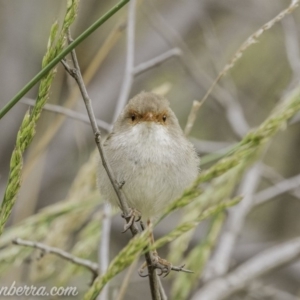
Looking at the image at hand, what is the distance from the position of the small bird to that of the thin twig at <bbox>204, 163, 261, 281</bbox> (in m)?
0.75

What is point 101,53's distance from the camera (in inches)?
110

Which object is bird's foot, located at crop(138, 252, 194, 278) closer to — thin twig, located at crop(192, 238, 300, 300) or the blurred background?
thin twig, located at crop(192, 238, 300, 300)

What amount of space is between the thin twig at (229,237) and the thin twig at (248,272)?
77 mm

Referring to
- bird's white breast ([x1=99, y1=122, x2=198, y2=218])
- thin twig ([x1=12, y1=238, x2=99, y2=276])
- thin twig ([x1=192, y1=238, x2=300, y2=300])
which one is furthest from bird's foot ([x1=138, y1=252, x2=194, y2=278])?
thin twig ([x1=192, y1=238, x2=300, y2=300])

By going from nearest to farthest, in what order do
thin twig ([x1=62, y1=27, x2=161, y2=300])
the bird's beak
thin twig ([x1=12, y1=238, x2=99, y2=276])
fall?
1. thin twig ([x1=62, y1=27, x2=161, y2=300])
2. thin twig ([x1=12, y1=238, x2=99, y2=276])
3. the bird's beak

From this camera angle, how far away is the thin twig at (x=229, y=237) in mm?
3305

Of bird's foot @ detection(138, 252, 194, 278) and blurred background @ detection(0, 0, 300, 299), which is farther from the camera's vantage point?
blurred background @ detection(0, 0, 300, 299)

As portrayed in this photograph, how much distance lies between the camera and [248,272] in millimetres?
3305

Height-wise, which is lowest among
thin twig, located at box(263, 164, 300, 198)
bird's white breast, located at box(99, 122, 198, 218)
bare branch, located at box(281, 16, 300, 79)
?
bird's white breast, located at box(99, 122, 198, 218)

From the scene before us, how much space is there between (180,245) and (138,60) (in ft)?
9.26

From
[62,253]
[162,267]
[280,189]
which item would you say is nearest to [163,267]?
[162,267]

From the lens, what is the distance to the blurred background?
14.6 feet

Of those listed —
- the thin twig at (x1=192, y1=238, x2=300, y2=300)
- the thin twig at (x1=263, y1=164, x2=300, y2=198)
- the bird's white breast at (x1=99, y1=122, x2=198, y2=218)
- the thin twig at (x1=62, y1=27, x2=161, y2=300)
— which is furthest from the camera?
the thin twig at (x1=263, y1=164, x2=300, y2=198)

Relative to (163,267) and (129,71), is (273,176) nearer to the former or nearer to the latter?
(129,71)
